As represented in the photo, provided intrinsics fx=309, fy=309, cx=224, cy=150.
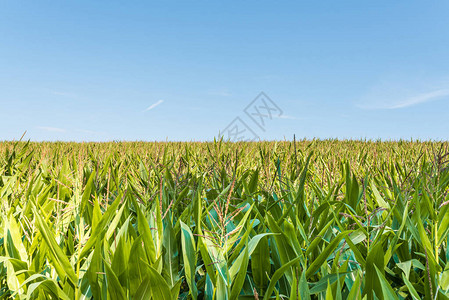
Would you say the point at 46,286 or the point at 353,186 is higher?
the point at 353,186

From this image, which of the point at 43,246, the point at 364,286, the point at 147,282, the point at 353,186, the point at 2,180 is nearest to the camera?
the point at 147,282

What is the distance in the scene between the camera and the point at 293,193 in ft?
4.51

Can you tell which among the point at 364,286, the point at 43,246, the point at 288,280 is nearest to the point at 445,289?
the point at 364,286

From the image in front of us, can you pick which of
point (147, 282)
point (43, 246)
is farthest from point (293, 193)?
point (43, 246)

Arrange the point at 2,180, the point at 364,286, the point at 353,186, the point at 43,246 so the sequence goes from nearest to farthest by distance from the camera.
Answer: the point at 364,286, the point at 43,246, the point at 353,186, the point at 2,180

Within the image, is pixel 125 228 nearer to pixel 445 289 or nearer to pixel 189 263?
pixel 189 263

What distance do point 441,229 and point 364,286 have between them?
379mm

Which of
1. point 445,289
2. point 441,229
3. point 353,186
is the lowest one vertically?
point 445,289

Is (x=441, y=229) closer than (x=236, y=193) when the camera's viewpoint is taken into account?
Yes

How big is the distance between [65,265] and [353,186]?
1.13m

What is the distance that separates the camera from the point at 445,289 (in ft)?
2.62

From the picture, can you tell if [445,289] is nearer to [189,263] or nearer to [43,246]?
[189,263]

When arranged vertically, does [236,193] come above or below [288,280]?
above

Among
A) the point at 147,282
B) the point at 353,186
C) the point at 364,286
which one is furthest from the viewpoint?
the point at 353,186
